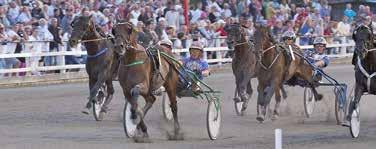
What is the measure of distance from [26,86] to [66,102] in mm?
4096

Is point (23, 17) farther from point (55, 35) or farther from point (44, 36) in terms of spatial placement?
point (55, 35)

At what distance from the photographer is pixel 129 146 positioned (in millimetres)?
12305

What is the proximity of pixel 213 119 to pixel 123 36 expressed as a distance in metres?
1.98

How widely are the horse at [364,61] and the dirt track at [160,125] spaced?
647mm

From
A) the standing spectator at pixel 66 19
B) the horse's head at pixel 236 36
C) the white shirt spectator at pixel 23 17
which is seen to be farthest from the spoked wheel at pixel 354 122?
the standing spectator at pixel 66 19

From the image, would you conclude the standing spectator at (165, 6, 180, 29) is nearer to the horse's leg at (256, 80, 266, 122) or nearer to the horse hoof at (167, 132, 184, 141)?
the horse's leg at (256, 80, 266, 122)

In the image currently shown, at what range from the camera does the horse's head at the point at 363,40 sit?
1352cm

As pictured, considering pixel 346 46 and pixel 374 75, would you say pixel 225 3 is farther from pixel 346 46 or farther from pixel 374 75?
pixel 374 75

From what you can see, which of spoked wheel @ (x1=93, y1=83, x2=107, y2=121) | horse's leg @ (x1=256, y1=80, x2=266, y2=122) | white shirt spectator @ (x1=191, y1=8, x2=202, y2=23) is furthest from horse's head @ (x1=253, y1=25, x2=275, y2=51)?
white shirt spectator @ (x1=191, y1=8, x2=202, y2=23)

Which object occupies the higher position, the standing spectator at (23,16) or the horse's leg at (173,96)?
the standing spectator at (23,16)

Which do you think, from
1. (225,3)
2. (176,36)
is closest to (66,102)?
(176,36)

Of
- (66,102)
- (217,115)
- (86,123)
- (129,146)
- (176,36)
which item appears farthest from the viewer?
(176,36)

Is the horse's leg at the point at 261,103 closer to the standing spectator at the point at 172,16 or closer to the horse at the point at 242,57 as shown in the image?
the horse at the point at 242,57

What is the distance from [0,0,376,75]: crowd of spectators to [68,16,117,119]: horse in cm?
201
